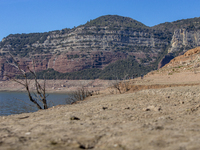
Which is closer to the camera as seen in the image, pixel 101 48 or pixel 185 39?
pixel 185 39

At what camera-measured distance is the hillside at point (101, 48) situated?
5027 inches

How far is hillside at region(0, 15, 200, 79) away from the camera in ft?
419

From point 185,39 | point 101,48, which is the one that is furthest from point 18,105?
point 185,39

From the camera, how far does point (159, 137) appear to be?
12.7ft

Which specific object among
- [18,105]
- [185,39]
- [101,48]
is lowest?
[18,105]

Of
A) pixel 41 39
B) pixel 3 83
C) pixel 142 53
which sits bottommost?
pixel 3 83

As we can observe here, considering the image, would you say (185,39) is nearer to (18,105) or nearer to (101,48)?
(101,48)

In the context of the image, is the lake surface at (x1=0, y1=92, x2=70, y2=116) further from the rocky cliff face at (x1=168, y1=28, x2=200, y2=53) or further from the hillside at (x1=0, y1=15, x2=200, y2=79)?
the rocky cliff face at (x1=168, y1=28, x2=200, y2=53)

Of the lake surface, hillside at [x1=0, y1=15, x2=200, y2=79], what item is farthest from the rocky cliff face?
the lake surface

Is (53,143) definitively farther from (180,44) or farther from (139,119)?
(180,44)

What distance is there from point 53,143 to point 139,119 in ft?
8.96

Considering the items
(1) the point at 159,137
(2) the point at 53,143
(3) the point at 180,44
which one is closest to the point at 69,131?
(2) the point at 53,143

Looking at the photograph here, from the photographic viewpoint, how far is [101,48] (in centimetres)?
14338

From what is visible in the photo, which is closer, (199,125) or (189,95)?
(199,125)
